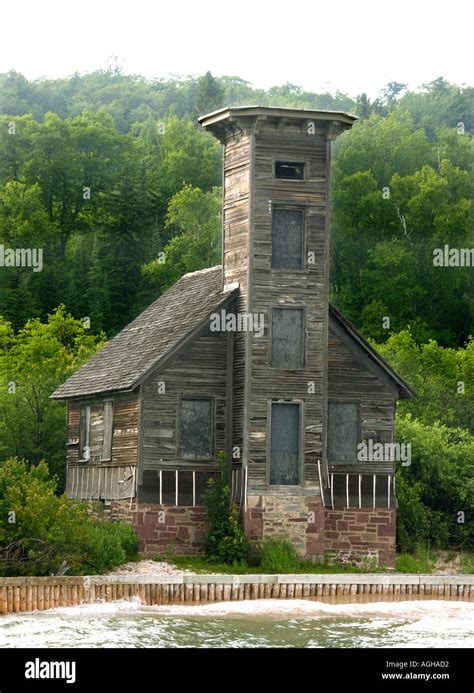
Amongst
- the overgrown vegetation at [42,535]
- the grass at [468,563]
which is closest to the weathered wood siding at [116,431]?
the overgrown vegetation at [42,535]

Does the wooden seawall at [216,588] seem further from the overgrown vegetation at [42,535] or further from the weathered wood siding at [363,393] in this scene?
the weathered wood siding at [363,393]

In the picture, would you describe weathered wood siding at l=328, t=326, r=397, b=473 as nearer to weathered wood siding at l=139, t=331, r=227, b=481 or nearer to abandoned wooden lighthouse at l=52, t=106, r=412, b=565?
abandoned wooden lighthouse at l=52, t=106, r=412, b=565

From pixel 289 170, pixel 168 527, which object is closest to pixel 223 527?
pixel 168 527

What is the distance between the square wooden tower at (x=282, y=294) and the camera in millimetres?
39812

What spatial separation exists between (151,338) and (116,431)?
3140mm

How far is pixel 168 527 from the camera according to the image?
4006 cm

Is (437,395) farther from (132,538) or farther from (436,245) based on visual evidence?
(436,245)

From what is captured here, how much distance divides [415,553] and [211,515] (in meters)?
6.51

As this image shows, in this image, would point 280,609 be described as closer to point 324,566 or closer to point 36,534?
point 36,534

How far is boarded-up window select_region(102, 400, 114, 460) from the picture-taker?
42.8m

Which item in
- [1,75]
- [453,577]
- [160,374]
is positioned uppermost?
[1,75]

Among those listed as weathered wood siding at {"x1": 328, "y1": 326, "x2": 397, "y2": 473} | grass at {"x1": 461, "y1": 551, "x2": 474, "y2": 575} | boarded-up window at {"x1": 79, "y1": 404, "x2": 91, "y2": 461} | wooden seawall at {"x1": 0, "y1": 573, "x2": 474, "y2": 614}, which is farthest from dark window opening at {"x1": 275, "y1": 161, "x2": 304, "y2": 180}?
grass at {"x1": 461, "y1": 551, "x2": 474, "y2": 575}

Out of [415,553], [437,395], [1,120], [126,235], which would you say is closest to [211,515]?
[415,553]

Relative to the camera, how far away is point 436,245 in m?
81.9
